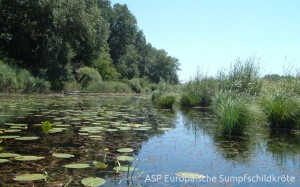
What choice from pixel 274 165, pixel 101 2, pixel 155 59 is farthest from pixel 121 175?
pixel 155 59

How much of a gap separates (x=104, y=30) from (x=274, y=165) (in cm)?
3150

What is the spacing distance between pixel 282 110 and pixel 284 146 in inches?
93.5

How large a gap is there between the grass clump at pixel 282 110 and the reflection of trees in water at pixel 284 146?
507 mm

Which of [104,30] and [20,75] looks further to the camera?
[104,30]

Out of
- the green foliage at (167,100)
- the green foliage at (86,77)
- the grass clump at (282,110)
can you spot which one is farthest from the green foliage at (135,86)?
the grass clump at (282,110)

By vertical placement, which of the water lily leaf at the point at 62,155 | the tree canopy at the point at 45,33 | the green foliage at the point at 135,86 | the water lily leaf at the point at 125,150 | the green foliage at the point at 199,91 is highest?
the tree canopy at the point at 45,33

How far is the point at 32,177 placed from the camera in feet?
10.4

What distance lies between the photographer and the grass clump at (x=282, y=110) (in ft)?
25.2

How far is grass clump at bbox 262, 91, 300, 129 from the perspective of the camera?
25.2 feet

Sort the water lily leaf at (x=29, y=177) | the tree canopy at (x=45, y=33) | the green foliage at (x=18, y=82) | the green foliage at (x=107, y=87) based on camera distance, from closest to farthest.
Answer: the water lily leaf at (x=29, y=177)
the green foliage at (x=18, y=82)
the tree canopy at (x=45, y=33)
the green foliage at (x=107, y=87)

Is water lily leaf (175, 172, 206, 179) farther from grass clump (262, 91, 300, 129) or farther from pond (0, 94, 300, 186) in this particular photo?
grass clump (262, 91, 300, 129)

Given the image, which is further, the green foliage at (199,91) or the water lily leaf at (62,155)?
the green foliage at (199,91)

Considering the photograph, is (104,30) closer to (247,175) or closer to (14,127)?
(14,127)

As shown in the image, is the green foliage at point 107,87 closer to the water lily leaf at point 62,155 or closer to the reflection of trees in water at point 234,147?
the reflection of trees in water at point 234,147
